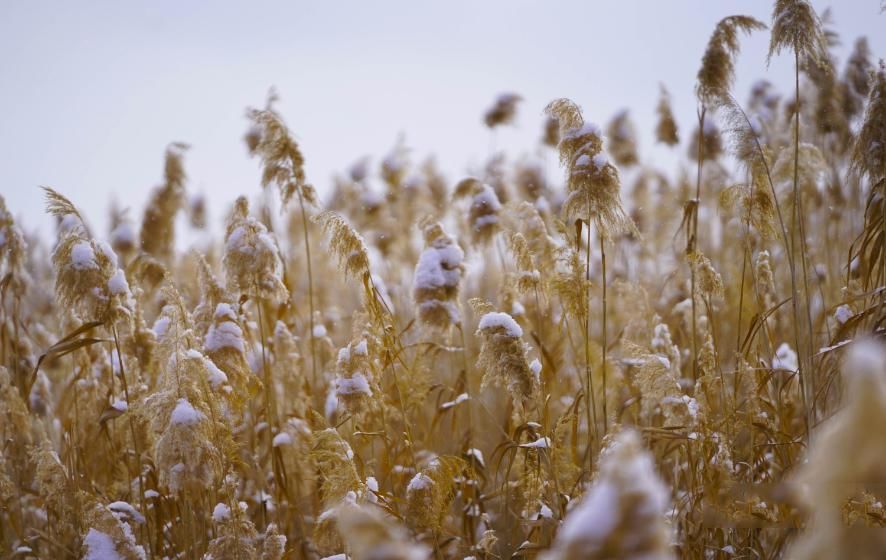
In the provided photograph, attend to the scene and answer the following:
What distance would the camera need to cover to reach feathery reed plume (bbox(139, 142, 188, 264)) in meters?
6.23

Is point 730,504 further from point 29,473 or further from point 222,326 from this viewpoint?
point 29,473

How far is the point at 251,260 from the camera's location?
2.88 m

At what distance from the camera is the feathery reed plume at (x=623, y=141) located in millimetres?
6934

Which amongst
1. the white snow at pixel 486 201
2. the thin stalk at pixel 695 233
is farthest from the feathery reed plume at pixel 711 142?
the thin stalk at pixel 695 233

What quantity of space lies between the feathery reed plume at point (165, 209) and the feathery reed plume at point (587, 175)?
182 inches

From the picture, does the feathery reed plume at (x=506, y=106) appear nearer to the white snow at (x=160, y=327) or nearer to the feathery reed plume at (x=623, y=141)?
the feathery reed plume at (x=623, y=141)

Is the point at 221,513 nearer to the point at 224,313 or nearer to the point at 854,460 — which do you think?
the point at 224,313

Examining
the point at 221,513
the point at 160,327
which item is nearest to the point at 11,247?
the point at 160,327

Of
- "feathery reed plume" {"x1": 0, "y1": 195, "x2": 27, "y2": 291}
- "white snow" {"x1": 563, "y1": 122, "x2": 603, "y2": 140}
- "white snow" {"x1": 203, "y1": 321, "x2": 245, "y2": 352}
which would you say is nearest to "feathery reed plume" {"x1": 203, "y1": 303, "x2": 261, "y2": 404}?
"white snow" {"x1": 203, "y1": 321, "x2": 245, "y2": 352}

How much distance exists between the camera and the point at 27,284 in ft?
12.2

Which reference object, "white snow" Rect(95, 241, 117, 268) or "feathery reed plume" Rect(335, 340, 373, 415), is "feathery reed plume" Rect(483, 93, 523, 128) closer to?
"feathery reed plume" Rect(335, 340, 373, 415)

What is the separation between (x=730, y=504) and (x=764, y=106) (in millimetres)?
6272

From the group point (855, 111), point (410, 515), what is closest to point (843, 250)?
point (855, 111)

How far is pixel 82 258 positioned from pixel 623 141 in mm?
5596
